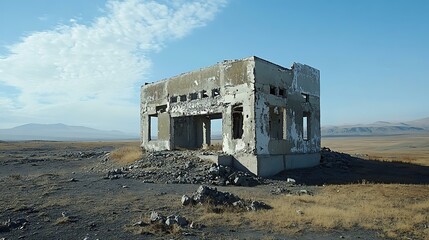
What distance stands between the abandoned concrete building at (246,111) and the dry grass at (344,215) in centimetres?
581

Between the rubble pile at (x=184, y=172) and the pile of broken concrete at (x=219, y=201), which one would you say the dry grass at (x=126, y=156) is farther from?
the pile of broken concrete at (x=219, y=201)

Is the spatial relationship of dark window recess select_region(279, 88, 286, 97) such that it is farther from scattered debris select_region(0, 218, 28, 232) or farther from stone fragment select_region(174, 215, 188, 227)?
scattered debris select_region(0, 218, 28, 232)

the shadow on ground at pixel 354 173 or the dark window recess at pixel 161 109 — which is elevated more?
the dark window recess at pixel 161 109

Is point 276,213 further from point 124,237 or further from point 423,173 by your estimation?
point 423,173

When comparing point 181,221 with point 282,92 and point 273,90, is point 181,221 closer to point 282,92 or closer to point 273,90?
point 273,90

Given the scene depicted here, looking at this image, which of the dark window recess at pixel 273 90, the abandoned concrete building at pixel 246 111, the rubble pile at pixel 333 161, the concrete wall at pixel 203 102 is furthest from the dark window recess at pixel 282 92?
the rubble pile at pixel 333 161

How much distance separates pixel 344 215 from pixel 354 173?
41.6ft

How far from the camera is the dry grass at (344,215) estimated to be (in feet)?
30.4

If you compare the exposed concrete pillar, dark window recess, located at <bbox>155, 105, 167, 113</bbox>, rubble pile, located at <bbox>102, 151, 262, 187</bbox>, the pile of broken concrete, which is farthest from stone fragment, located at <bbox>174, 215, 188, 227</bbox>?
the exposed concrete pillar

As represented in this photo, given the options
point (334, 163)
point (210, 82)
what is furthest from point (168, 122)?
point (334, 163)

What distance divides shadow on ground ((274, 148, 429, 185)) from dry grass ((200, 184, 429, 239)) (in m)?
4.99

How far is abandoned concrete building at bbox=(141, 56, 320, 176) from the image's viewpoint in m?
19.0

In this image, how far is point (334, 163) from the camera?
24641mm

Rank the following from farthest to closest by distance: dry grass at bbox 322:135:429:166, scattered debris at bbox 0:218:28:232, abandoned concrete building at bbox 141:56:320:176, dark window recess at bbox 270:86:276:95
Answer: dry grass at bbox 322:135:429:166
dark window recess at bbox 270:86:276:95
abandoned concrete building at bbox 141:56:320:176
scattered debris at bbox 0:218:28:232
